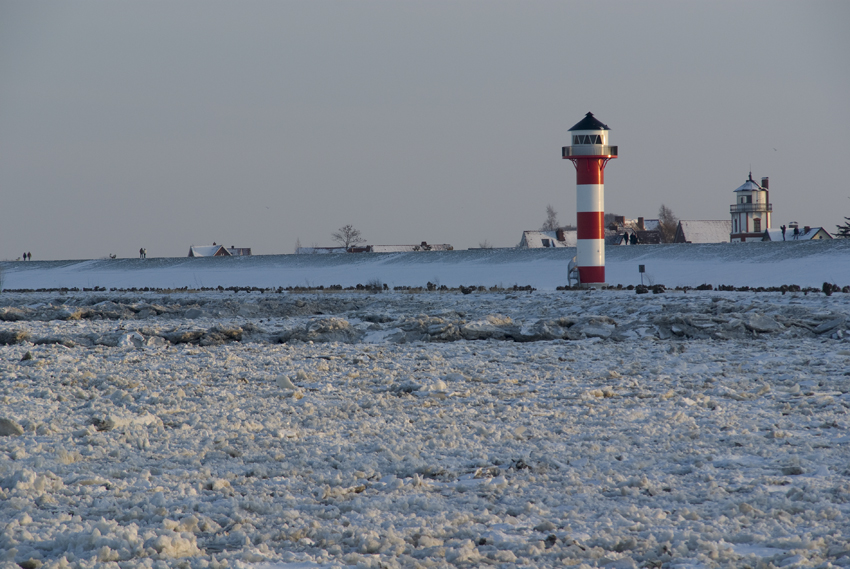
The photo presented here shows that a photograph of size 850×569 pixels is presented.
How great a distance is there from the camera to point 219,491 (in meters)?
4.45

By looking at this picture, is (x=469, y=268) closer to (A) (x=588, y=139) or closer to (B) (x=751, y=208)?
(A) (x=588, y=139)

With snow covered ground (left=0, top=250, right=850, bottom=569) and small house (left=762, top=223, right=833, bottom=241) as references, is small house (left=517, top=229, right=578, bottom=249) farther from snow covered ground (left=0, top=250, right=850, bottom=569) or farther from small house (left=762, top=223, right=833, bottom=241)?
snow covered ground (left=0, top=250, right=850, bottom=569)

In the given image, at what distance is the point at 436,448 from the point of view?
17.6 feet

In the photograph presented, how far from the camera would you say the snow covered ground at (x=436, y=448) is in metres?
3.60

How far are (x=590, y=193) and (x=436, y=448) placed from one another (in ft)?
63.4

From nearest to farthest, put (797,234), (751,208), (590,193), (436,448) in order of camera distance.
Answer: (436,448), (590,193), (797,234), (751,208)

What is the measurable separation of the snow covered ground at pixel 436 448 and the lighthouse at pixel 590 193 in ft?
38.9

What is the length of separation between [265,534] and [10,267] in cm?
5129

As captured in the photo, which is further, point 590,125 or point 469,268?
Answer: point 469,268

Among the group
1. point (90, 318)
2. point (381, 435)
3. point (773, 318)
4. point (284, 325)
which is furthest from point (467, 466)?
point (90, 318)

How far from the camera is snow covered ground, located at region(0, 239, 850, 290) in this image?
2823 centimetres

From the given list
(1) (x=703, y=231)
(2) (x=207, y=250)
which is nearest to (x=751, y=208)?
(1) (x=703, y=231)

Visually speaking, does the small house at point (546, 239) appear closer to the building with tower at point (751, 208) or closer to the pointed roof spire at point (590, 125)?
the building with tower at point (751, 208)

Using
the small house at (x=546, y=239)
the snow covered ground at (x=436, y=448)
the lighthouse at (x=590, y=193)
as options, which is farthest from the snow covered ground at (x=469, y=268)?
the small house at (x=546, y=239)
